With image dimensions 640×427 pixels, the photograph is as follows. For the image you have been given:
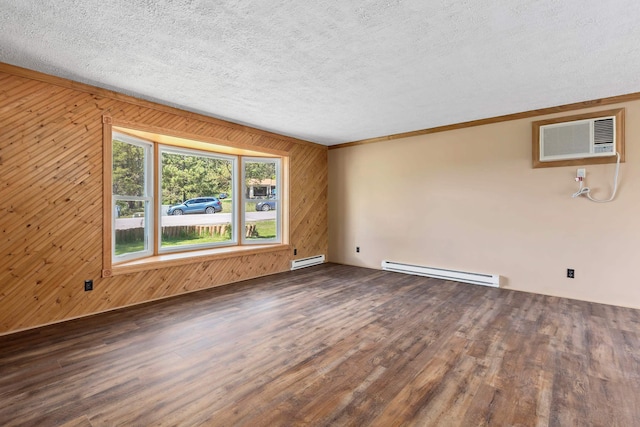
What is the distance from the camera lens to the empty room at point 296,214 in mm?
1937

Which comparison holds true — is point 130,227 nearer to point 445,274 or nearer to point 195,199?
point 195,199

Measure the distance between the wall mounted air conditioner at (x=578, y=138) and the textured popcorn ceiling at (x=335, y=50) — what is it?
0.91ft

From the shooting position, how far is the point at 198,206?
15.9 feet

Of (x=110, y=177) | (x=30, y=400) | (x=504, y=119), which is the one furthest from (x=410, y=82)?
(x=30, y=400)

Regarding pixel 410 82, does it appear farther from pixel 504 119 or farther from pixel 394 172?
pixel 394 172

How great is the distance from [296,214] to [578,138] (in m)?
4.26

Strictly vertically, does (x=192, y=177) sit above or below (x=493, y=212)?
above

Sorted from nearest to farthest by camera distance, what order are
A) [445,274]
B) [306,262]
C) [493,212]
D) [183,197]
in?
1. [493,212]
2. [183,197]
3. [445,274]
4. [306,262]

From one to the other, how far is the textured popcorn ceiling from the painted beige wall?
89 cm

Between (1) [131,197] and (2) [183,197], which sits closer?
(1) [131,197]

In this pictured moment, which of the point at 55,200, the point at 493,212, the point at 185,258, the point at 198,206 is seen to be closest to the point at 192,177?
the point at 198,206

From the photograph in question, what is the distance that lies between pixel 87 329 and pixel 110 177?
1631mm

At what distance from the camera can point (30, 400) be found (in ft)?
6.04

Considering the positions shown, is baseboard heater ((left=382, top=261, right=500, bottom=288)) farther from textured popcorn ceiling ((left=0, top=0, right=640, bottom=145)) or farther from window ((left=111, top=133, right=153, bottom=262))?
window ((left=111, top=133, right=153, bottom=262))
